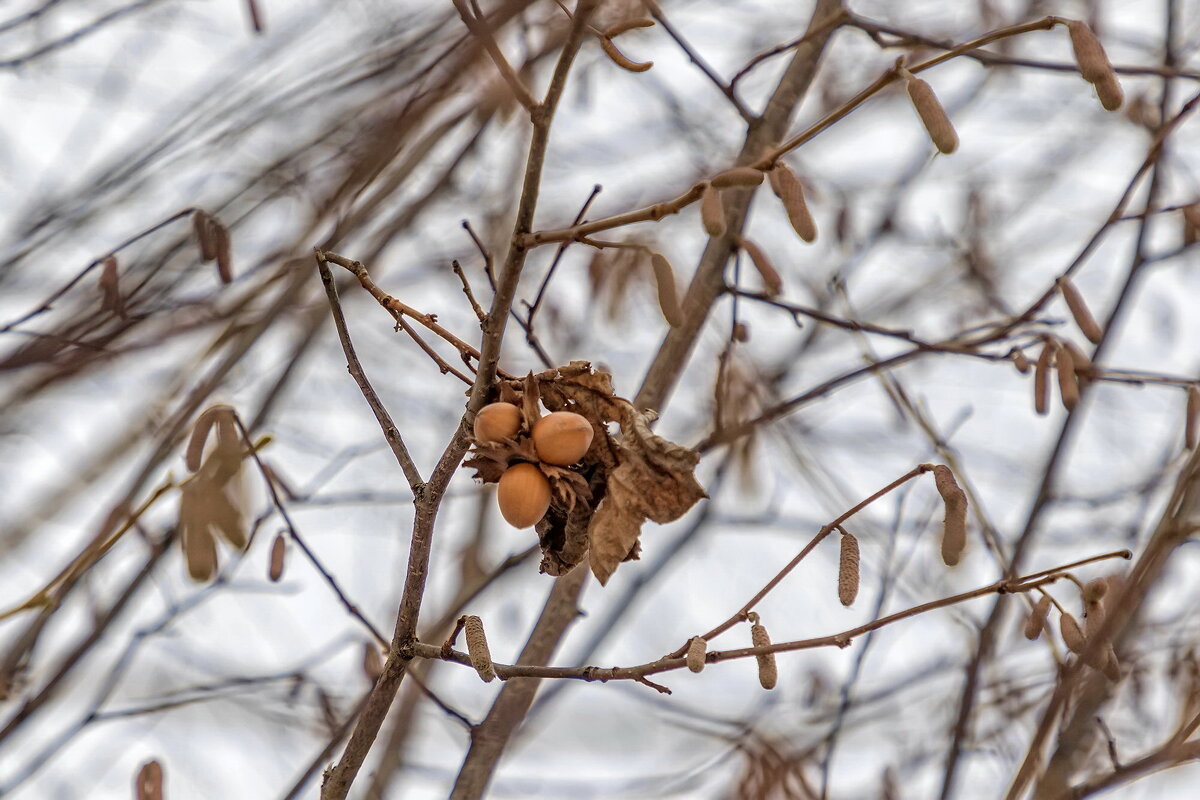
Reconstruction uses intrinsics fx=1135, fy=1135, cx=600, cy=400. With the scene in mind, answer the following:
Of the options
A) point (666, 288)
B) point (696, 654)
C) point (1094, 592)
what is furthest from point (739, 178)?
point (1094, 592)

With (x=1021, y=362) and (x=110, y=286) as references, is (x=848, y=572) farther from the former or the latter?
(x=110, y=286)

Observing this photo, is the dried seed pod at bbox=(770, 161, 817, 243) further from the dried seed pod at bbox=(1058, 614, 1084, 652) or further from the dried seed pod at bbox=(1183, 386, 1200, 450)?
the dried seed pod at bbox=(1183, 386, 1200, 450)

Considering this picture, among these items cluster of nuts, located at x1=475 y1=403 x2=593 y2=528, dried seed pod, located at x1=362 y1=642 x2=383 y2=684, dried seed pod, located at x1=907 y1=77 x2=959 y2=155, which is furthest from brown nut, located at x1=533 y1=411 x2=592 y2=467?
dried seed pod, located at x1=362 y1=642 x2=383 y2=684

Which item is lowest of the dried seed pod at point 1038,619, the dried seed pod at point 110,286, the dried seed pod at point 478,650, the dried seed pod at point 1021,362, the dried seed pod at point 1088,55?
the dried seed pod at point 478,650

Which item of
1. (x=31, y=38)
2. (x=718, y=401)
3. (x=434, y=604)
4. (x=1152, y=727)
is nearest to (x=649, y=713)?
(x=434, y=604)

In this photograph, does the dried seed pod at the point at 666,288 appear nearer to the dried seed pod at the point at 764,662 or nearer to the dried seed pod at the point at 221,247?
the dried seed pod at the point at 764,662

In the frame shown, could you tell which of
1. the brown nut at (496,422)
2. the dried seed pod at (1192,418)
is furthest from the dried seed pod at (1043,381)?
the brown nut at (496,422)

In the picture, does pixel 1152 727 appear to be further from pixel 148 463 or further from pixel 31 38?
pixel 31 38
